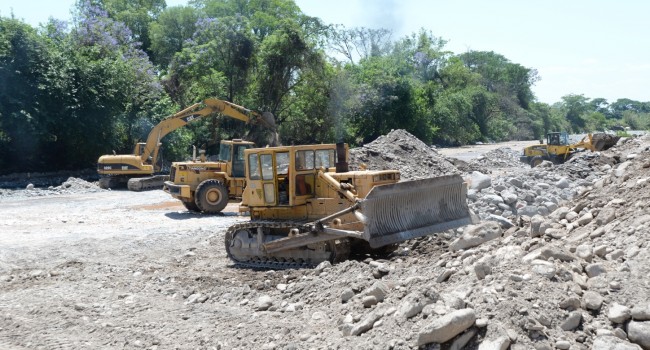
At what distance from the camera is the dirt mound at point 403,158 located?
2236cm

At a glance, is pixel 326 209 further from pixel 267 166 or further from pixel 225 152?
pixel 225 152

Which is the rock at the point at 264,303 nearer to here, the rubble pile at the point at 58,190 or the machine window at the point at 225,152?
the machine window at the point at 225,152

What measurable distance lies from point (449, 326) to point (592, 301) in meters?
1.19

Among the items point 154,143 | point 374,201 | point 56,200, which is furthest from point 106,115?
point 374,201

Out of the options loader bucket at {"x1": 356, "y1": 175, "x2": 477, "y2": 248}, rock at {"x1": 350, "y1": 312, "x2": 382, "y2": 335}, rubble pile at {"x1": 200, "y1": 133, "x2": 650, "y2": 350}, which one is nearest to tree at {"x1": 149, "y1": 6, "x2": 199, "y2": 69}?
loader bucket at {"x1": 356, "y1": 175, "x2": 477, "y2": 248}

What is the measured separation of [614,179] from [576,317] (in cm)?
492

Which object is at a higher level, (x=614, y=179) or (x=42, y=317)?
(x=614, y=179)

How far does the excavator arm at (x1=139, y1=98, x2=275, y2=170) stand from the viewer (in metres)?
22.7

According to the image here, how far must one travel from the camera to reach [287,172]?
11.5m

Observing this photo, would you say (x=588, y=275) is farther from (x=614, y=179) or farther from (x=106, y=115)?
(x=106, y=115)

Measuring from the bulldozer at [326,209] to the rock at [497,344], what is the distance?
4870 millimetres

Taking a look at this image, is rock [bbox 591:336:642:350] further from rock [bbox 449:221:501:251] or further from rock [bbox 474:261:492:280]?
rock [bbox 449:221:501:251]

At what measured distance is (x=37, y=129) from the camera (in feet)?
89.7

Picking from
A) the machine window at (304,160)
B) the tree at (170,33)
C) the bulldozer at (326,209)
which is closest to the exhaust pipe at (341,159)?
the bulldozer at (326,209)
